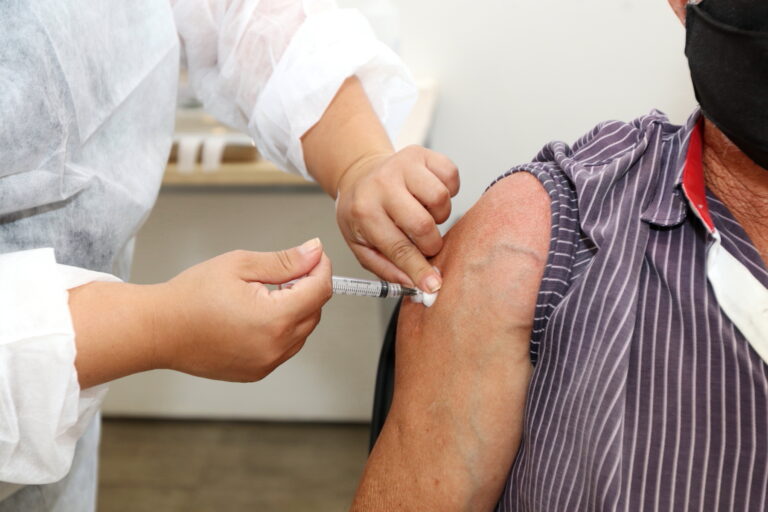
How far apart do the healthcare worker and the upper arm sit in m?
0.08

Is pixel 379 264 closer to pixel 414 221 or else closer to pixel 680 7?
pixel 414 221

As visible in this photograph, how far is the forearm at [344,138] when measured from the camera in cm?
109

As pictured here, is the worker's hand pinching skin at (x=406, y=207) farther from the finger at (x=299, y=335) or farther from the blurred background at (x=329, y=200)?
the blurred background at (x=329, y=200)

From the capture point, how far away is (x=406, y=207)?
96 cm

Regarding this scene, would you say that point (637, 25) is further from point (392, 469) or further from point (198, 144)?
point (392, 469)

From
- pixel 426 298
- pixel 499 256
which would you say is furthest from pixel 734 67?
pixel 426 298

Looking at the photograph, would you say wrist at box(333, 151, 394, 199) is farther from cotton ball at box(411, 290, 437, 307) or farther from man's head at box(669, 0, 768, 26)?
man's head at box(669, 0, 768, 26)

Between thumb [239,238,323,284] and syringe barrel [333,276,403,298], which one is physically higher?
thumb [239,238,323,284]

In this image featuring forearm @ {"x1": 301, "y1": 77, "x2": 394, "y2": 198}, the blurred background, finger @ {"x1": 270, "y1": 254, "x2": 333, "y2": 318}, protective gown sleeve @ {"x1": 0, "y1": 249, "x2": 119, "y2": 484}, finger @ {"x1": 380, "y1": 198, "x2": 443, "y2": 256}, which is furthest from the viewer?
the blurred background

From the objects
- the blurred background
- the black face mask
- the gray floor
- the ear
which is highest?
the ear

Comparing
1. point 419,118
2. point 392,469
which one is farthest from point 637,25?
point 392,469

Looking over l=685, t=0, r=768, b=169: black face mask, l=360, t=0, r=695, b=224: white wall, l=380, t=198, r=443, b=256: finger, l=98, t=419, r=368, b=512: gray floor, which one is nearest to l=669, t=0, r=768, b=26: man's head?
l=685, t=0, r=768, b=169: black face mask

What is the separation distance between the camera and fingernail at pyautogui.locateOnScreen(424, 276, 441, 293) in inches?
37.7

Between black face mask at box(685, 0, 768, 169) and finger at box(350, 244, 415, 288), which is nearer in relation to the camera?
black face mask at box(685, 0, 768, 169)
